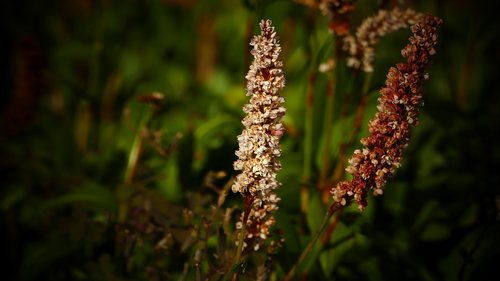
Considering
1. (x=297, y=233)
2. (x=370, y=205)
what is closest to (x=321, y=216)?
(x=297, y=233)

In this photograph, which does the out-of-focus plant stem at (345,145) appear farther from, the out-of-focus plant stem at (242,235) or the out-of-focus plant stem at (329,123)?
the out-of-focus plant stem at (242,235)

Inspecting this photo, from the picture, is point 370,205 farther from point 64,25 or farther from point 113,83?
point 64,25

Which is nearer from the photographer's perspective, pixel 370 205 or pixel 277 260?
pixel 277 260

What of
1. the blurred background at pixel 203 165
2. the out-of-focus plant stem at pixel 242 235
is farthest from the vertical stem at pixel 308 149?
the out-of-focus plant stem at pixel 242 235

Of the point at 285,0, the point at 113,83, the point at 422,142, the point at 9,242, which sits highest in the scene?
the point at 285,0

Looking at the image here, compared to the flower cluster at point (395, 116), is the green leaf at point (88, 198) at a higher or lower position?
lower

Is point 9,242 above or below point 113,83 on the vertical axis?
below

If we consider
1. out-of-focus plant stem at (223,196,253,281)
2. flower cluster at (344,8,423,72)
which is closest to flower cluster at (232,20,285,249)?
out-of-focus plant stem at (223,196,253,281)

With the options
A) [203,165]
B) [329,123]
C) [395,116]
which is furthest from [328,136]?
[395,116]
